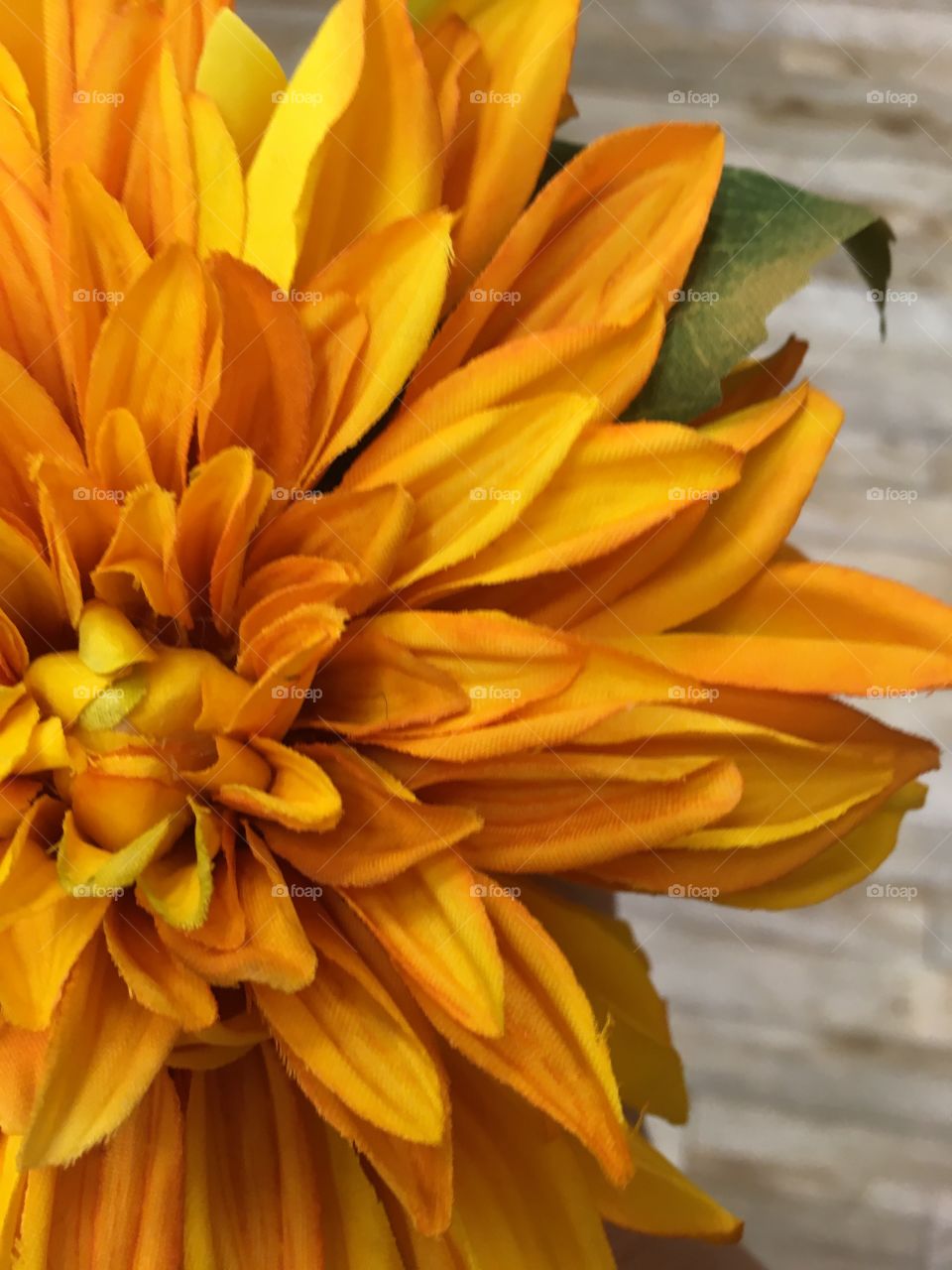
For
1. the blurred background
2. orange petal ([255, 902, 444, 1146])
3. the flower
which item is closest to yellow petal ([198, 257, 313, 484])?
the flower

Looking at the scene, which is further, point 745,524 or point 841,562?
point 841,562

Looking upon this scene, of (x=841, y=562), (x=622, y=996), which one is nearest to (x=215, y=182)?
(x=622, y=996)

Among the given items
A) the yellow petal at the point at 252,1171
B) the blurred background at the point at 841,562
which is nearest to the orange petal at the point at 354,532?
the yellow petal at the point at 252,1171

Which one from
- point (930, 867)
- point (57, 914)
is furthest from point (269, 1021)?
point (930, 867)

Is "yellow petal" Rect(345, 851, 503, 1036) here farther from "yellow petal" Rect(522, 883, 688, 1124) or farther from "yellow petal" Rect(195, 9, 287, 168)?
"yellow petal" Rect(195, 9, 287, 168)

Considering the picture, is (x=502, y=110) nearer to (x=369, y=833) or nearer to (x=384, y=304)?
(x=384, y=304)

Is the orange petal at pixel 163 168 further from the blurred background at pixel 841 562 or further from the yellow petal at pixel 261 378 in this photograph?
the blurred background at pixel 841 562
